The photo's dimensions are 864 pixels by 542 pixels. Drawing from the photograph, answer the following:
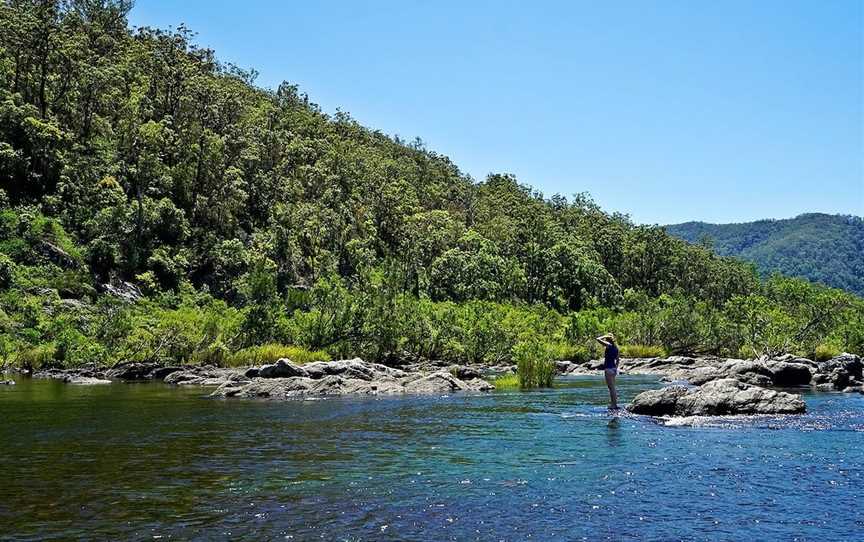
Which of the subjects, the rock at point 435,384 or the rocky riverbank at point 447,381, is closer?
the rocky riverbank at point 447,381

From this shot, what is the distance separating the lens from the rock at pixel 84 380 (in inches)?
1758

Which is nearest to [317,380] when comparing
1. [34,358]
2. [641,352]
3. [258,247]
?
[34,358]

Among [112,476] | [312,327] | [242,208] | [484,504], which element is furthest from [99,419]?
[242,208]

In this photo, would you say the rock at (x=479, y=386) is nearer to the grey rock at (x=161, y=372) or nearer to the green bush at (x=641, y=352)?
the grey rock at (x=161, y=372)

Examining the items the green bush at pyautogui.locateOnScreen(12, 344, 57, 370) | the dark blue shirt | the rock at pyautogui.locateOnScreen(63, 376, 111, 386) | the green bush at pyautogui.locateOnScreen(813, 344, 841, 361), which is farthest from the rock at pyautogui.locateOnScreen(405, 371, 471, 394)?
the green bush at pyautogui.locateOnScreen(813, 344, 841, 361)

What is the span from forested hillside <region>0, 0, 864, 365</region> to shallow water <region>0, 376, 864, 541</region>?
33707 mm

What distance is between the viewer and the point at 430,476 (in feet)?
52.2

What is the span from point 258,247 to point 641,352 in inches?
1986

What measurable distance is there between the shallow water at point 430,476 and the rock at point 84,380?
17.5 m

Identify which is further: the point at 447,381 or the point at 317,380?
the point at 447,381

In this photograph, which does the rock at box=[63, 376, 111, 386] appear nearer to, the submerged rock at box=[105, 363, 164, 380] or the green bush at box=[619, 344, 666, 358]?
the submerged rock at box=[105, 363, 164, 380]

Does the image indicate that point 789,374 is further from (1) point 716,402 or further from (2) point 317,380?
(2) point 317,380

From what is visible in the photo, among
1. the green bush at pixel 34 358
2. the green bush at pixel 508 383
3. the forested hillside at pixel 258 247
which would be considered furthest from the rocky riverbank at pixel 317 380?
the forested hillside at pixel 258 247

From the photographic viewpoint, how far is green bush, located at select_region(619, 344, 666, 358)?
74.1 m
